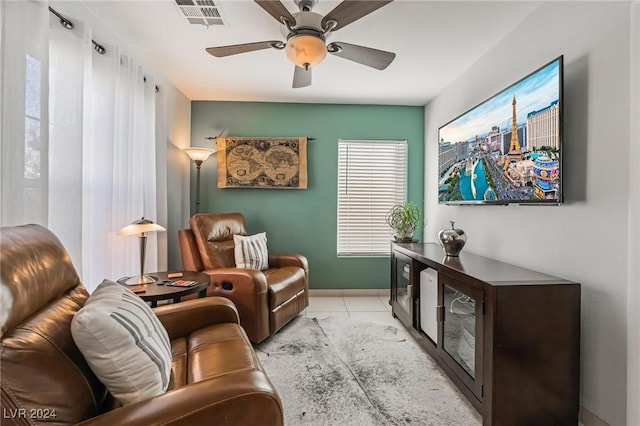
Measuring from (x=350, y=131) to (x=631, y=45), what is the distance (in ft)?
9.22

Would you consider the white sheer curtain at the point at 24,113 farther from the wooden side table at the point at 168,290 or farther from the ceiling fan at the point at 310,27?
the ceiling fan at the point at 310,27

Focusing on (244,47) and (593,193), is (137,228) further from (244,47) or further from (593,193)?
(593,193)

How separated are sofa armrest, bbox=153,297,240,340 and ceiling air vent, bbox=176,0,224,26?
1.89 meters

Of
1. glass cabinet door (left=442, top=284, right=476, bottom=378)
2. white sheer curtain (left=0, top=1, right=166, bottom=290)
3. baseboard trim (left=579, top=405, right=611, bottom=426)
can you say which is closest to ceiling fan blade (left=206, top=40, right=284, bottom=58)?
white sheer curtain (left=0, top=1, right=166, bottom=290)

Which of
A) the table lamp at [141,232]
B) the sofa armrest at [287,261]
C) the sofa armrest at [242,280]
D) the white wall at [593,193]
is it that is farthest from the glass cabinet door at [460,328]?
the table lamp at [141,232]

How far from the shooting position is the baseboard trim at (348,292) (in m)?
4.03

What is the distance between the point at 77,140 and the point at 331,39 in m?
1.90

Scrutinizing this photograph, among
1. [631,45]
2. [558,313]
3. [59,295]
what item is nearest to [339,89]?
[631,45]

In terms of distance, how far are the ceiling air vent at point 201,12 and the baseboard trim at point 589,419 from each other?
3.20 meters

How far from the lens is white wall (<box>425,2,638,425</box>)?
58.5 inches

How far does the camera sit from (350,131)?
4027 mm

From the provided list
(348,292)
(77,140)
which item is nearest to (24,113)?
(77,140)

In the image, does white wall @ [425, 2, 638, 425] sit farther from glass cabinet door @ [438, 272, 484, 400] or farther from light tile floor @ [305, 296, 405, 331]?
light tile floor @ [305, 296, 405, 331]

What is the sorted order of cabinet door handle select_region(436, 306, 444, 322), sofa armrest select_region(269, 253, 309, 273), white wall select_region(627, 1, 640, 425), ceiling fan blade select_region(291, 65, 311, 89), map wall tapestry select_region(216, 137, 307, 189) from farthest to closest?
map wall tapestry select_region(216, 137, 307, 189) < sofa armrest select_region(269, 253, 309, 273) < ceiling fan blade select_region(291, 65, 311, 89) < cabinet door handle select_region(436, 306, 444, 322) < white wall select_region(627, 1, 640, 425)
